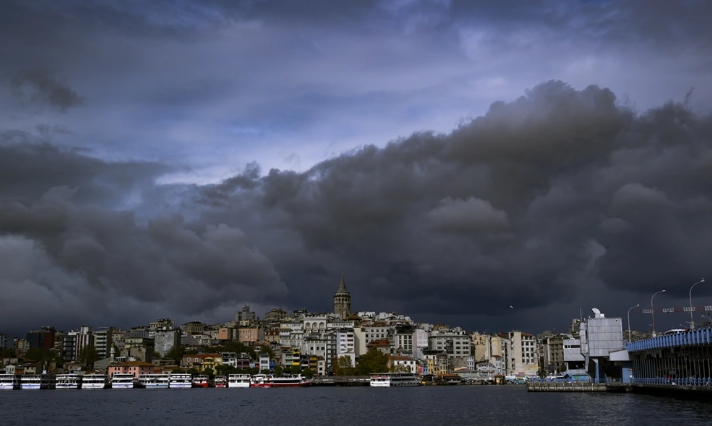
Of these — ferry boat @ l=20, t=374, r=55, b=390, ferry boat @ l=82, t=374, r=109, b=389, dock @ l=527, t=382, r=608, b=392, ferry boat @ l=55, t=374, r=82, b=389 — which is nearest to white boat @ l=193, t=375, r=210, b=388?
ferry boat @ l=82, t=374, r=109, b=389

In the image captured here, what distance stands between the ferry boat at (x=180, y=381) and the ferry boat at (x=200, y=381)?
3.26 metres

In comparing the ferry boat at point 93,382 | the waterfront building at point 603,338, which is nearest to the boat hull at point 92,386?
the ferry boat at point 93,382

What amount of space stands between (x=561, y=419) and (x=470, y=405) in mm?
25900

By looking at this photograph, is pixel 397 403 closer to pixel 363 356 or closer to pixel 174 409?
pixel 174 409

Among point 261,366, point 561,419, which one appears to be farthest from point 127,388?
point 561,419

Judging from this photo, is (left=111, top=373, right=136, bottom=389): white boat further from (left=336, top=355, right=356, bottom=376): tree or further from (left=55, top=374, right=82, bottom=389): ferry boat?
(left=336, top=355, right=356, bottom=376): tree

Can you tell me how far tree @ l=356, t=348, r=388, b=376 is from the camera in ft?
627

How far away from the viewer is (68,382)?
187m

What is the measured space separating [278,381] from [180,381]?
23.2m

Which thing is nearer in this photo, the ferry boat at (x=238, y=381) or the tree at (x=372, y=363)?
the ferry boat at (x=238, y=381)

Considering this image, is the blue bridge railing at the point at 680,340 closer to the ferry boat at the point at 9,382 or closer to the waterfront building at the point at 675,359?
the waterfront building at the point at 675,359

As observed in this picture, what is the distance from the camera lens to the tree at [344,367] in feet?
635

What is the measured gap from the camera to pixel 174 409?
91.3 metres

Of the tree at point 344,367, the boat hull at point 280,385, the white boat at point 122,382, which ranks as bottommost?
the boat hull at point 280,385
